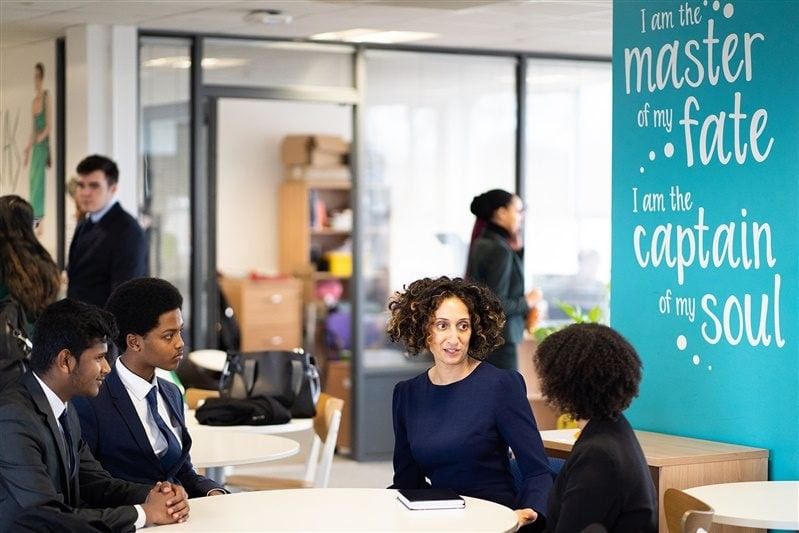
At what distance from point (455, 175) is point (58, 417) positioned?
6.10m

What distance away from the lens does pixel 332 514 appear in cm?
376

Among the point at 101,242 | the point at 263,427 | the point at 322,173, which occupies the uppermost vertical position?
the point at 322,173

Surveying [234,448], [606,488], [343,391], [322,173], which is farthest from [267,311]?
[606,488]

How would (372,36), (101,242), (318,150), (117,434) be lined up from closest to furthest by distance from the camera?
(117,434), (101,242), (372,36), (318,150)

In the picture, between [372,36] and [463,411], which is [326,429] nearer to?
[463,411]

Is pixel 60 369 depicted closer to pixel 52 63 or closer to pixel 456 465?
pixel 456 465

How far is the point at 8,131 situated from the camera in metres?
9.17

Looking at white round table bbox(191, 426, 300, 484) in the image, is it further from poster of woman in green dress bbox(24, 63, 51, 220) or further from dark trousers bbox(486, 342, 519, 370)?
poster of woman in green dress bbox(24, 63, 51, 220)

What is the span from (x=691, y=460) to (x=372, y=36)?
4.57 meters

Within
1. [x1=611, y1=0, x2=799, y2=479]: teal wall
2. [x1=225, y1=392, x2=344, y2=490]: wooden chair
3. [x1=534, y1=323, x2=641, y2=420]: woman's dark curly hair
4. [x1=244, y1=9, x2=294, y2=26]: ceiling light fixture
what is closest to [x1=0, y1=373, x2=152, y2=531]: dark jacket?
[x1=534, y1=323, x2=641, y2=420]: woman's dark curly hair

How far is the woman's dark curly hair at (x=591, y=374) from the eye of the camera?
139 inches

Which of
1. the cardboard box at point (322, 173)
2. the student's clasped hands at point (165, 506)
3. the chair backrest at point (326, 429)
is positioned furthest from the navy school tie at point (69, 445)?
the cardboard box at point (322, 173)

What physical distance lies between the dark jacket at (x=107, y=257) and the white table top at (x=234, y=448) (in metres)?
1.52

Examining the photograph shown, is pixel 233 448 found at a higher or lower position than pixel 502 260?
lower
